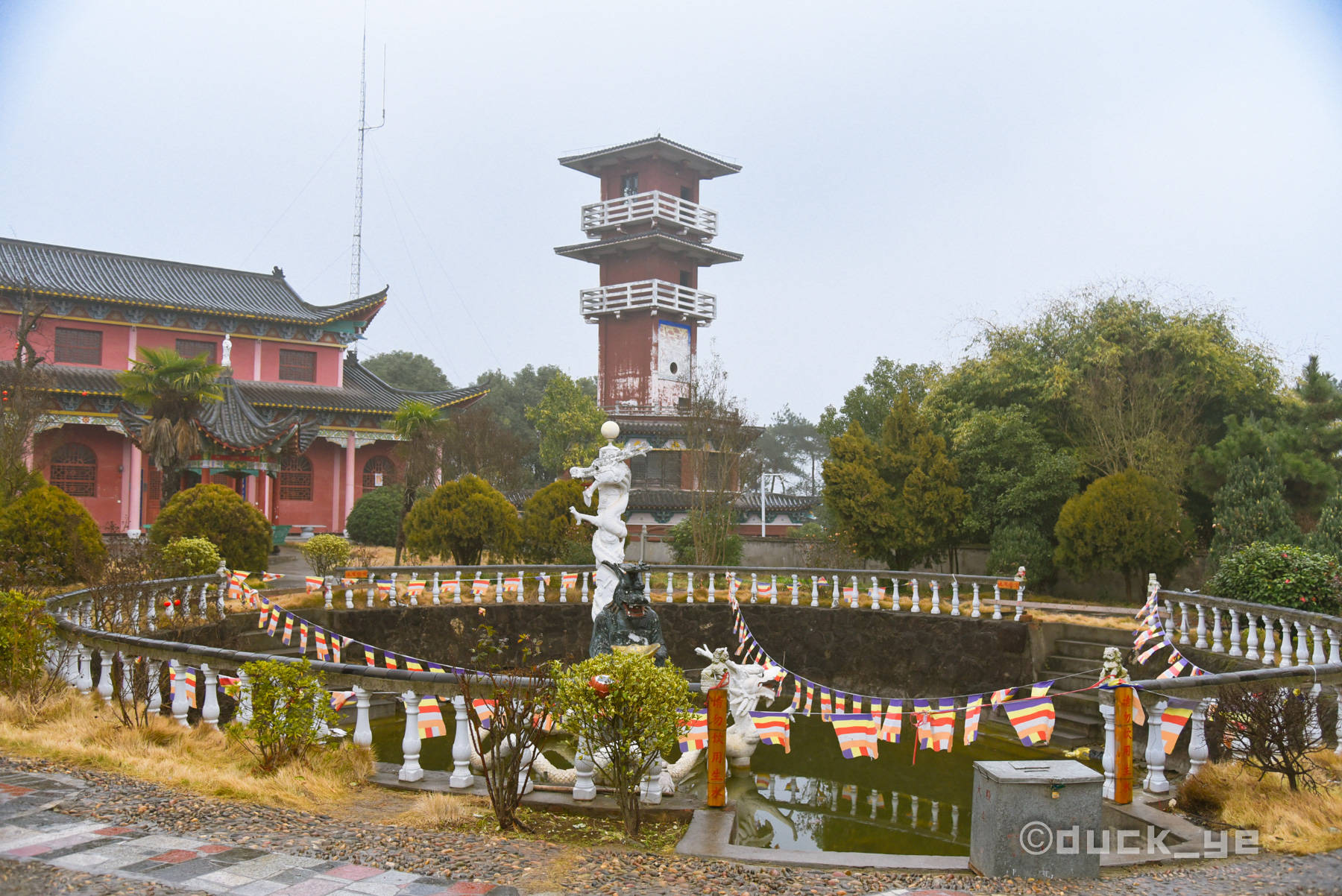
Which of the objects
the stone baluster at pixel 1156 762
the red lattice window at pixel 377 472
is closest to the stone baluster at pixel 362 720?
the stone baluster at pixel 1156 762

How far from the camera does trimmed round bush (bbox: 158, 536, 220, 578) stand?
16406mm

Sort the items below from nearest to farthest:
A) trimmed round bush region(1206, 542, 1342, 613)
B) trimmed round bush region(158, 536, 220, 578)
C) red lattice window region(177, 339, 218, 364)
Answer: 1. trimmed round bush region(1206, 542, 1342, 613)
2. trimmed round bush region(158, 536, 220, 578)
3. red lattice window region(177, 339, 218, 364)

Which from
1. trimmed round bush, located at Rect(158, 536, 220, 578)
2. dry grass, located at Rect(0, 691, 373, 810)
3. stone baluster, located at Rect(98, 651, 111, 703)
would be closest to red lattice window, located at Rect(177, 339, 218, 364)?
trimmed round bush, located at Rect(158, 536, 220, 578)

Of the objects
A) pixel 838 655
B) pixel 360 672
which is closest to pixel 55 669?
pixel 360 672

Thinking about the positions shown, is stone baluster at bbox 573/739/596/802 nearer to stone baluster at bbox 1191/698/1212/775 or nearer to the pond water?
the pond water

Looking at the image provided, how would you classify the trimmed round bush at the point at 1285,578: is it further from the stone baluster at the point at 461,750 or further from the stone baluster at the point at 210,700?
the stone baluster at the point at 210,700

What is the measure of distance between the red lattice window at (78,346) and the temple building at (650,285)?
1791 cm

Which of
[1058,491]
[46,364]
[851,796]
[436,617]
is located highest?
[46,364]

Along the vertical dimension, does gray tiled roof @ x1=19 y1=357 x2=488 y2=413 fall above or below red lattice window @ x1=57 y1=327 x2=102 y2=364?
below

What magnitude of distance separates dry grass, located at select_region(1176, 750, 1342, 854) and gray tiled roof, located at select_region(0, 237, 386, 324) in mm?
34593

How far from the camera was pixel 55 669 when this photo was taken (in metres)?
9.70

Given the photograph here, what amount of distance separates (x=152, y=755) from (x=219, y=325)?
31.1 metres

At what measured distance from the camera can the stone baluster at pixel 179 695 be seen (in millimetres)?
8602

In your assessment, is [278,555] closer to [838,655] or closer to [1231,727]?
[838,655]
